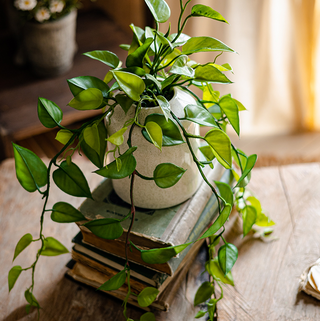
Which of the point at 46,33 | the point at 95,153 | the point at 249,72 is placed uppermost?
the point at 95,153

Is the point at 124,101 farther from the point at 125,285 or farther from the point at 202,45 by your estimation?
the point at 125,285

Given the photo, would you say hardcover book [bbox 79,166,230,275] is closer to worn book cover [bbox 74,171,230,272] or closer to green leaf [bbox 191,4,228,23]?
worn book cover [bbox 74,171,230,272]

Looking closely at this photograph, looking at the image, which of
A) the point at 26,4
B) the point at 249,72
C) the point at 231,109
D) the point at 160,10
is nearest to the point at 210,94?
the point at 231,109

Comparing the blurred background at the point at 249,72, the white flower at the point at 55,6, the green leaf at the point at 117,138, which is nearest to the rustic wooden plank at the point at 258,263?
the green leaf at the point at 117,138

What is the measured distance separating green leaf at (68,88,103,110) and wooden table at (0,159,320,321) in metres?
0.34

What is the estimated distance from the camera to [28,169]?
0.52m

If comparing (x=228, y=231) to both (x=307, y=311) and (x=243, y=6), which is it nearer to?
(x=307, y=311)

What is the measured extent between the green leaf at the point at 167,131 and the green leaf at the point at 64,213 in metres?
0.17

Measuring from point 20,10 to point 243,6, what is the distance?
79 cm

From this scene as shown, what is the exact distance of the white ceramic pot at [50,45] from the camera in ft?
4.22

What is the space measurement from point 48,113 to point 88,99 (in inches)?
2.4

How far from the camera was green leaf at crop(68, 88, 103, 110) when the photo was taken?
48cm

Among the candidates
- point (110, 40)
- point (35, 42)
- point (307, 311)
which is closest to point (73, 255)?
point (307, 311)

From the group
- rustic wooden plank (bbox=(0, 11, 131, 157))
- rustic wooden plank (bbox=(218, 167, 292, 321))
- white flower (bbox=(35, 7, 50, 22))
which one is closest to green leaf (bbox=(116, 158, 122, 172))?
rustic wooden plank (bbox=(218, 167, 292, 321))
